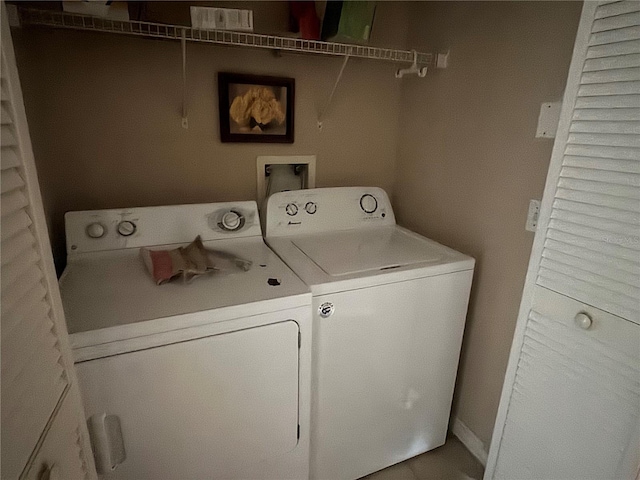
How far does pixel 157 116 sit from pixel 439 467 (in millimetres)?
2009

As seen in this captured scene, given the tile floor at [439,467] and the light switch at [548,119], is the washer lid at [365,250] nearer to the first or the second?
the light switch at [548,119]

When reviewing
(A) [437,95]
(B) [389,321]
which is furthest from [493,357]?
(A) [437,95]

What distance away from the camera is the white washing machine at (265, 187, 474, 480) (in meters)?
1.34

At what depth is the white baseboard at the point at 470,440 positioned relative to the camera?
1754 millimetres

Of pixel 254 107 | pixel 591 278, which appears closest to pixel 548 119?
pixel 591 278

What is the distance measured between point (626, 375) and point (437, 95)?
1313 millimetres

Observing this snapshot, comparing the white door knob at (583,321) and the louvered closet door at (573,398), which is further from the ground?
the white door knob at (583,321)

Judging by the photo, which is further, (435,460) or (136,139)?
(435,460)

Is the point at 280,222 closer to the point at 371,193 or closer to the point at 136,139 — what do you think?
the point at 371,193

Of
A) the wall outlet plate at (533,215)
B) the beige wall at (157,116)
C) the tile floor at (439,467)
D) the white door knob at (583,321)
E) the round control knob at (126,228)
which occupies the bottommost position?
the tile floor at (439,467)

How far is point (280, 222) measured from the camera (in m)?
1.69

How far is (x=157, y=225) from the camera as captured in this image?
1511 mm

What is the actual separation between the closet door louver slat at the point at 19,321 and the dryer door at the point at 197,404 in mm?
255

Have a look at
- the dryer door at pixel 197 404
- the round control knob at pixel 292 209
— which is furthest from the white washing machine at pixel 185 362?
the round control knob at pixel 292 209
